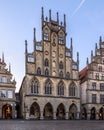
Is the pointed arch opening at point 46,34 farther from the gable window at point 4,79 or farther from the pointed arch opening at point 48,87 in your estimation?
the gable window at point 4,79

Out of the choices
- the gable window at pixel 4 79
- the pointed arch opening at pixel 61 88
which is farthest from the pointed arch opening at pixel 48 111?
the gable window at pixel 4 79

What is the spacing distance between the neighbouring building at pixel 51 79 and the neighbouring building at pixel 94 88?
2748mm

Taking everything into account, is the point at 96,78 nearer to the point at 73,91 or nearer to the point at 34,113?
the point at 73,91

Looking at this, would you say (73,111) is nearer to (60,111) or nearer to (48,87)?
(60,111)

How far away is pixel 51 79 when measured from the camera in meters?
55.3

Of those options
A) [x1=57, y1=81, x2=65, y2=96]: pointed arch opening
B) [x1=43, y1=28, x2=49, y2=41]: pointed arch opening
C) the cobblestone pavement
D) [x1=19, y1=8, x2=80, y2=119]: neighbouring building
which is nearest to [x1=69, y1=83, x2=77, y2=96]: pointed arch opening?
[x1=19, y1=8, x2=80, y2=119]: neighbouring building

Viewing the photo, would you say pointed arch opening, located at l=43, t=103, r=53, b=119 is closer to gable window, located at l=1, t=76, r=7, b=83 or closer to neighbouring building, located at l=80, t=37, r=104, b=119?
neighbouring building, located at l=80, t=37, r=104, b=119

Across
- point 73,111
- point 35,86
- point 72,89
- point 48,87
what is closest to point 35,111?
point 35,86

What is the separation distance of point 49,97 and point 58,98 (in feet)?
6.92

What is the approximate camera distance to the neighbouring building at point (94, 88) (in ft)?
194

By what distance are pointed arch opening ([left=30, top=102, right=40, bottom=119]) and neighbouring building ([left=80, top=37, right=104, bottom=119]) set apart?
11.1 m

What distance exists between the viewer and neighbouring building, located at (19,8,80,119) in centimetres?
5306

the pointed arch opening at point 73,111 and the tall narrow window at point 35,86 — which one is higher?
the tall narrow window at point 35,86

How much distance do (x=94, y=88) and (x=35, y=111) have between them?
14.6 m
